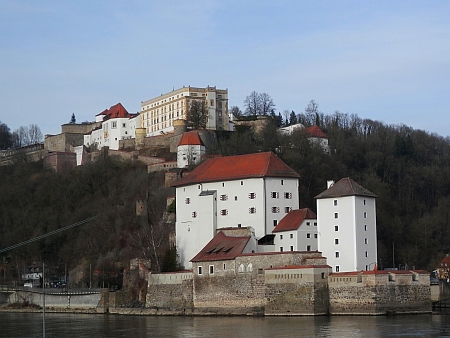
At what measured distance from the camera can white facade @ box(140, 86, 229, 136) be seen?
318ft

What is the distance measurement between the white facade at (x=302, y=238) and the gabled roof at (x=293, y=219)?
0.20 meters

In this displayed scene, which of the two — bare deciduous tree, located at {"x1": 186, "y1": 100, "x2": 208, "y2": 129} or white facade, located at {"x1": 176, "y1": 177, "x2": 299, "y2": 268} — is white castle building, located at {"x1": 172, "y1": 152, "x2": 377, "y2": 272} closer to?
white facade, located at {"x1": 176, "y1": 177, "x2": 299, "y2": 268}

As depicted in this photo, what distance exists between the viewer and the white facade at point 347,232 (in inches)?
2190

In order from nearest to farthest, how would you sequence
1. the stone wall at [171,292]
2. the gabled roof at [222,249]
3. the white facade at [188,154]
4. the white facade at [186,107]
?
the gabled roof at [222,249] < the stone wall at [171,292] < the white facade at [188,154] < the white facade at [186,107]

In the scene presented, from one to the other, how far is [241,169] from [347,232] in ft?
35.3

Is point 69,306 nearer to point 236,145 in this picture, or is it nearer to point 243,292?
point 243,292

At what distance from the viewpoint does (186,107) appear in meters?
96.8

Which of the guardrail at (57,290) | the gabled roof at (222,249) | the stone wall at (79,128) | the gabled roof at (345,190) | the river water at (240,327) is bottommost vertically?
the river water at (240,327)

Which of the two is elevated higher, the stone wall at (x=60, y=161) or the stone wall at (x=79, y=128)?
the stone wall at (x=79, y=128)

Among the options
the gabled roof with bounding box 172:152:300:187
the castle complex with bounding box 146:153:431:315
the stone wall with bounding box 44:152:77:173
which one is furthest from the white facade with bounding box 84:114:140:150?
the castle complex with bounding box 146:153:431:315

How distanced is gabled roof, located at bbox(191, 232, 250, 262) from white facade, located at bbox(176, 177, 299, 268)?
2.12 metres

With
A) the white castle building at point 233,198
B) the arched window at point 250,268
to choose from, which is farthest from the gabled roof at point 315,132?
the arched window at point 250,268

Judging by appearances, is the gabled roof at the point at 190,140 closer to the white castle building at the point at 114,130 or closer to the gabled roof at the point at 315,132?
the gabled roof at the point at 315,132

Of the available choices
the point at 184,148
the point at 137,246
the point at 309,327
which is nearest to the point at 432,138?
the point at 184,148
